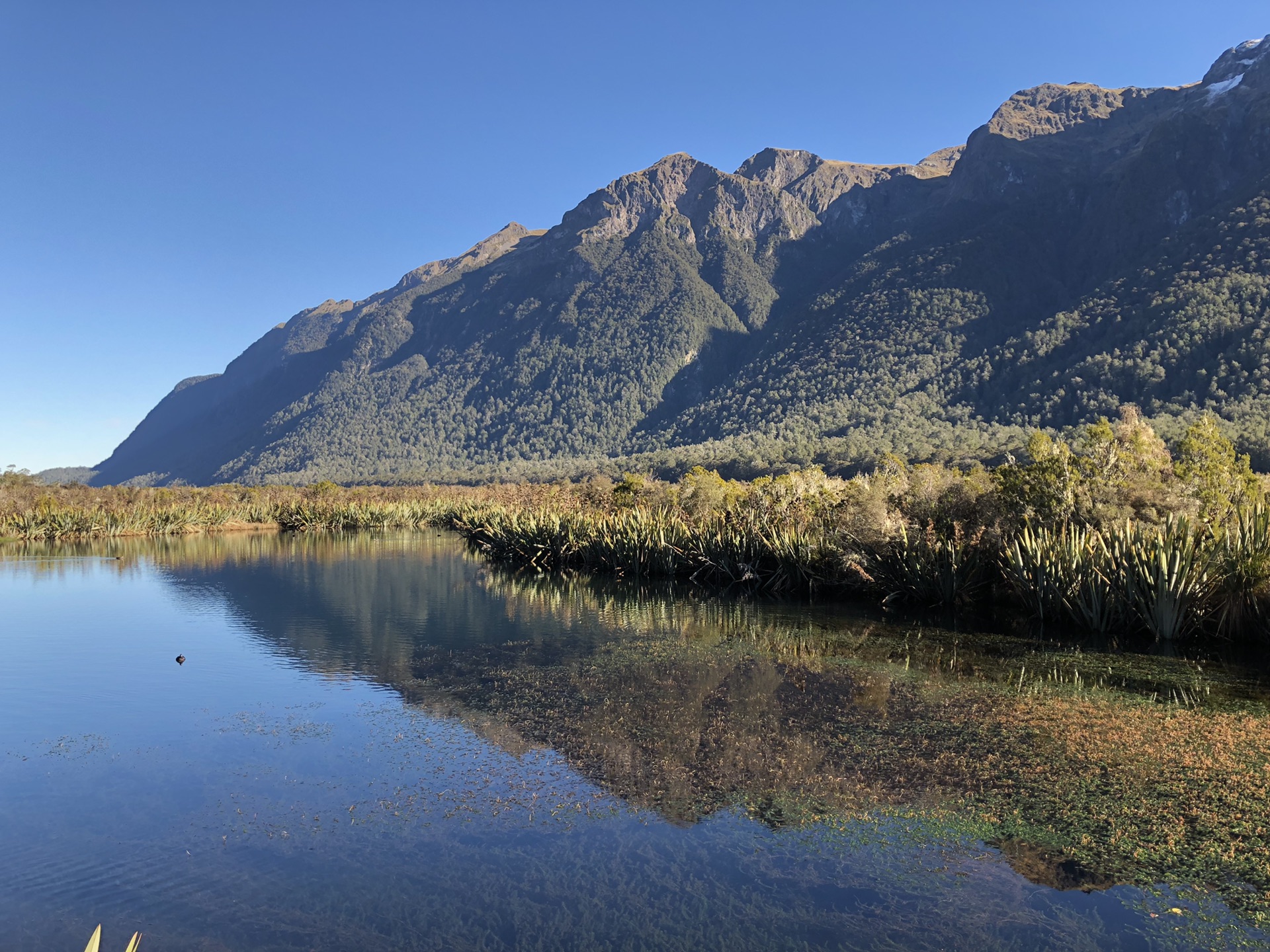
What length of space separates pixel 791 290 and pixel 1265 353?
117609 millimetres

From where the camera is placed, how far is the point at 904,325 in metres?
122

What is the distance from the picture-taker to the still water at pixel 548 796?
461cm

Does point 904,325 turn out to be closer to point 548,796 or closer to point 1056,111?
point 1056,111

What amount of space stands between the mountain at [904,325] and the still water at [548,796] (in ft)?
160

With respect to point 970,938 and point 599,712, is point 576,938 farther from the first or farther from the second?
point 599,712

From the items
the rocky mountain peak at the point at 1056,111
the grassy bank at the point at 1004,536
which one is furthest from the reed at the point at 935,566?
the rocky mountain peak at the point at 1056,111

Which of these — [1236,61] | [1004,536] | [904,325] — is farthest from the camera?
[1236,61]

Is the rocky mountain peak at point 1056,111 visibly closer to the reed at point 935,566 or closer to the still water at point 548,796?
the reed at point 935,566

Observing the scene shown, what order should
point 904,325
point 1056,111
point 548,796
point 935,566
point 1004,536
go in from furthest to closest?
point 1056,111
point 904,325
point 935,566
point 1004,536
point 548,796

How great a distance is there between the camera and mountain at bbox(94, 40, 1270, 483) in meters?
81.8

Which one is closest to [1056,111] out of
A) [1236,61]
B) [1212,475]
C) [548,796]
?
[1236,61]

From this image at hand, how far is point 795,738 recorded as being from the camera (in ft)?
25.2

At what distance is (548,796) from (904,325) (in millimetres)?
124152

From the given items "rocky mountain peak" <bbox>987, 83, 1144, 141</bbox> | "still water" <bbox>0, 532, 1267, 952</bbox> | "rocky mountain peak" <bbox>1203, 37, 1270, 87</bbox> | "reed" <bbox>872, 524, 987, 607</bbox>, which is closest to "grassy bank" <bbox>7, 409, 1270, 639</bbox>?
"reed" <bbox>872, 524, 987, 607</bbox>
